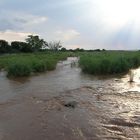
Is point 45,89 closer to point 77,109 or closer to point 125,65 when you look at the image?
point 77,109

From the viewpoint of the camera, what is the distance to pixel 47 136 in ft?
27.7

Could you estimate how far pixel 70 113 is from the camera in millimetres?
10883

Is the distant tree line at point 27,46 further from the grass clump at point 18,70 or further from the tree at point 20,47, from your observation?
the grass clump at point 18,70

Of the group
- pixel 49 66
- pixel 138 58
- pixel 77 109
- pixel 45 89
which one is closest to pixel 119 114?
pixel 77 109

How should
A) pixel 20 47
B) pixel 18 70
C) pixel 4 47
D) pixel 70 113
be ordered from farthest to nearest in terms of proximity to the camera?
1. pixel 20 47
2. pixel 4 47
3. pixel 18 70
4. pixel 70 113

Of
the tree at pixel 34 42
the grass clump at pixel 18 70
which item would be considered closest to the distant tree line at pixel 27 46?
the tree at pixel 34 42

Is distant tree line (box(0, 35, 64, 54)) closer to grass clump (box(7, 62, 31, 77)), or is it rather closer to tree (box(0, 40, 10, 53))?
tree (box(0, 40, 10, 53))

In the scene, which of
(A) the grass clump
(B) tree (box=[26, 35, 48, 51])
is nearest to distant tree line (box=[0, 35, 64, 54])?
(B) tree (box=[26, 35, 48, 51])

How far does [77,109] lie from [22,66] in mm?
12173

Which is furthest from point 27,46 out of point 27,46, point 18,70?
point 18,70

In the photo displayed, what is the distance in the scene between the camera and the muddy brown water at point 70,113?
8.56 m

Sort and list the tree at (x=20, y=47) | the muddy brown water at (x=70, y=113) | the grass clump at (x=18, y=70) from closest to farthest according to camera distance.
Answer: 1. the muddy brown water at (x=70, y=113)
2. the grass clump at (x=18, y=70)
3. the tree at (x=20, y=47)

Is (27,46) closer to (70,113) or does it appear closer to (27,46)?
(27,46)

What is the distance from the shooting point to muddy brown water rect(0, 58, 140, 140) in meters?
8.56
